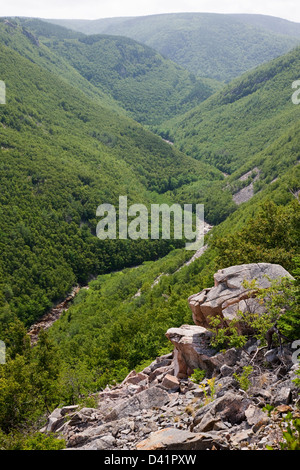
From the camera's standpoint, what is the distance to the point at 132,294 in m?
123

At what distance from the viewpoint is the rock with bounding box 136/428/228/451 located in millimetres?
17078

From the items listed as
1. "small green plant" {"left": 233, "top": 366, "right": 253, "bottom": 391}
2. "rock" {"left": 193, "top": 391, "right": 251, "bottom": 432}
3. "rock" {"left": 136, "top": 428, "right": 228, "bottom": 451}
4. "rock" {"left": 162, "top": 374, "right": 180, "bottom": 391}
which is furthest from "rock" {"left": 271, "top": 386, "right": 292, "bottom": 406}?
"rock" {"left": 162, "top": 374, "right": 180, "bottom": 391}

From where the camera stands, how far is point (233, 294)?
2995 centimetres

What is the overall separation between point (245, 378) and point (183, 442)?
592 cm

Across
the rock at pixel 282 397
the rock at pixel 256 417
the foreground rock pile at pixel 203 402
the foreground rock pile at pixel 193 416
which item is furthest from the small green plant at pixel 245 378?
the rock at pixel 282 397

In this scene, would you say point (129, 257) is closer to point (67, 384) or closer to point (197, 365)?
point (67, 384)

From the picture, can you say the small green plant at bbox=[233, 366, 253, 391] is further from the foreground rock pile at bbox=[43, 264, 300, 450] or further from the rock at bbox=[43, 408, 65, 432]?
the rock at bbox=[43, 408, 65, 432]

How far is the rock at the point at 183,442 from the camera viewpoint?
1708cm

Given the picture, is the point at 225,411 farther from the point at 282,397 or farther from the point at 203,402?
the point at 203,402

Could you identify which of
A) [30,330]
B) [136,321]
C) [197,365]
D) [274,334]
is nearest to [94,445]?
[197,365]

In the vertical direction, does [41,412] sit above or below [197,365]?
below

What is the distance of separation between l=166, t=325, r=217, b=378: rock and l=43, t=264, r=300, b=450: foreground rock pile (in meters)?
0.06

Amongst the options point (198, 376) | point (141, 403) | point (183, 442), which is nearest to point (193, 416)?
point (183, 442)
